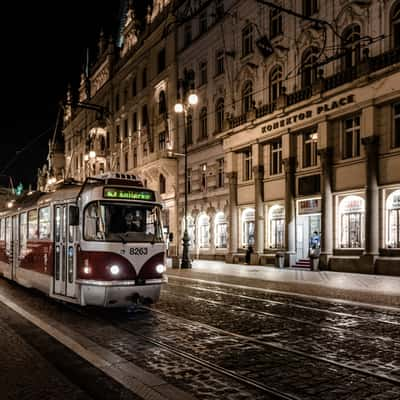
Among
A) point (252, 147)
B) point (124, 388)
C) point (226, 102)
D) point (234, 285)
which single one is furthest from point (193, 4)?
point (124, 388)

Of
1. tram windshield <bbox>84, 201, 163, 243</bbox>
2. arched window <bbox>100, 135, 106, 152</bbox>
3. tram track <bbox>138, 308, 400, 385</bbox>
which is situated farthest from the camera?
arched window <bbox>100, 135, 106, 152</bbox>

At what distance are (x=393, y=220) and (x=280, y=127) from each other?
8931mm

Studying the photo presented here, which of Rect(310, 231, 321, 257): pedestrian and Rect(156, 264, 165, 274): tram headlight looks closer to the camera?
Rect(156, 264, 165, 274): tram headlight

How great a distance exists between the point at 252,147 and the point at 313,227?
649cm

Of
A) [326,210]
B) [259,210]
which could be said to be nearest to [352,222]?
[326,210]

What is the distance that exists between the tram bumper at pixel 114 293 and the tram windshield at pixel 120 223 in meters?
0.98

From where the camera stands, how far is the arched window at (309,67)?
27.7m

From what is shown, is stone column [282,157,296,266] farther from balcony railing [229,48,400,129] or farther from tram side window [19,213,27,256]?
tram side window [19,213,27,256]

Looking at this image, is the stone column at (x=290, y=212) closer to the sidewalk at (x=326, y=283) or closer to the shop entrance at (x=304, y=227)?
the shop entrance at (x=304, y=227)

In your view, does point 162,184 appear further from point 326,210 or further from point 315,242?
point 326,210

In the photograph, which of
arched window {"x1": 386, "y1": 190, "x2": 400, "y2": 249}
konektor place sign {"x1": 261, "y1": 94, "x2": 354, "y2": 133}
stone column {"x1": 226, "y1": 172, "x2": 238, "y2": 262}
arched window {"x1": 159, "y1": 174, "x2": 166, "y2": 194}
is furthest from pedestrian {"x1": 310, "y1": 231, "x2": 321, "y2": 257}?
arched window {"x1": 159, "y1": 174, "x2": 166, "y2": 194}

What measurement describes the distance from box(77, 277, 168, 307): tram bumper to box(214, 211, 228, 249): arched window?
24.2 metres

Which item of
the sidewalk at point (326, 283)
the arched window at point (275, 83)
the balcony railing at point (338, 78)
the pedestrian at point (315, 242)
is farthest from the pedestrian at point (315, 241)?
the arched window at point (275, 83)

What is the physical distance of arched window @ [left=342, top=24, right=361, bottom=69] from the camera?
25.0m
